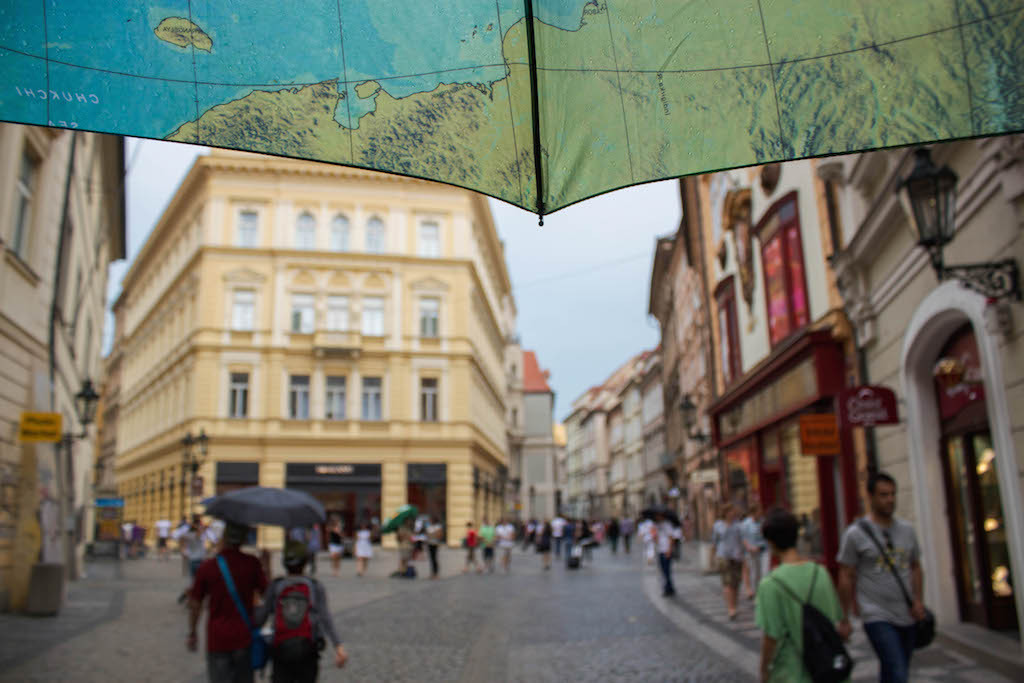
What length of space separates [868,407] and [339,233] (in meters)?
34.6

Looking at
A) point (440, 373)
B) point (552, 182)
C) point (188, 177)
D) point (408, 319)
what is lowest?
point (552, 182)

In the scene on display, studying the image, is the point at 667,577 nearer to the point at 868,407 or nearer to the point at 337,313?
the point at 868,407

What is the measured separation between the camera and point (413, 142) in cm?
246

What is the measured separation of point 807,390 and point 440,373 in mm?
28338

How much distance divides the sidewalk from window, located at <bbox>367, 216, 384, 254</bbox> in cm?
2686

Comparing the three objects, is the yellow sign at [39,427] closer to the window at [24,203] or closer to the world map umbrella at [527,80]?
the window at [24,203]

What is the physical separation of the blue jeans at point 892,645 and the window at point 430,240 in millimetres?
38561

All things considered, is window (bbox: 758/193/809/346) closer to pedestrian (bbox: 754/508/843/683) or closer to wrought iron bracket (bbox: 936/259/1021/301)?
wrought iron bracket (bbox: 936/259/1021/301)

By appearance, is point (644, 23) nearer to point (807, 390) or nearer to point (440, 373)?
point (807, 390)

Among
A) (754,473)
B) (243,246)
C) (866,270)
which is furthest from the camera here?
(243,246)

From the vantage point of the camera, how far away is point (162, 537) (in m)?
36.6

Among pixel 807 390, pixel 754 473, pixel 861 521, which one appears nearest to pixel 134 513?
pixel 754 473

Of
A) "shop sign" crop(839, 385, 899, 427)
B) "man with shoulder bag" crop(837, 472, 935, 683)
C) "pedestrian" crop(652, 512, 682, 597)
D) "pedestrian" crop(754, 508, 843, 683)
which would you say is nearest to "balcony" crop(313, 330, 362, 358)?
"pedestrian" crop(652, 512, 682, 597)

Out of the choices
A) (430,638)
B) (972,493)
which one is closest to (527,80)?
(972,493)
